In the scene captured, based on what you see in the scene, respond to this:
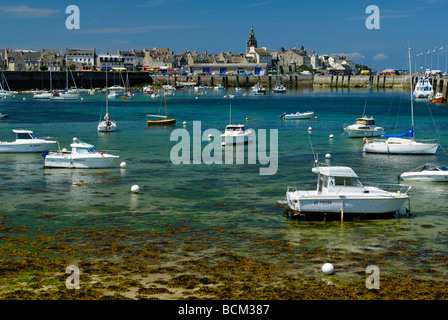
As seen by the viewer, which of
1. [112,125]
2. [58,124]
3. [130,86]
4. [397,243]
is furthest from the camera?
[130,86]

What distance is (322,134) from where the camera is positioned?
2224 inches

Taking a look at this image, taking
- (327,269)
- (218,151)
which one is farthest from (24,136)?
(327,269)

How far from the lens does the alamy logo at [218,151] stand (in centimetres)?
3766

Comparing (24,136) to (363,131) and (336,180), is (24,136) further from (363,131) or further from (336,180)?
(363,131)

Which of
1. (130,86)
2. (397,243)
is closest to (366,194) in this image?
(397,243)

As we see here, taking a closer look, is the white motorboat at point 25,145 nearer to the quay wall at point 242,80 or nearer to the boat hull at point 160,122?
the boat hull at point 160,122

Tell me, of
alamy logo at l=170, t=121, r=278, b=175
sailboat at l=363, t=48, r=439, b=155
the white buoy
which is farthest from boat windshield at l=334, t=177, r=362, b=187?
sailboat at l=363, t=48, r=439, b=155

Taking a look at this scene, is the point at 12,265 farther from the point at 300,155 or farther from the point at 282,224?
the point at 300,155

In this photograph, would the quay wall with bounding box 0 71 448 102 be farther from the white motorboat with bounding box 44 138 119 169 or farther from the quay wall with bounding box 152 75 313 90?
the white motorboat with bounding box 44 138 119 169

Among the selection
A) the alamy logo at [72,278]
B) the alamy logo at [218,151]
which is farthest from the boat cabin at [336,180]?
the alamy logo at [218,151]

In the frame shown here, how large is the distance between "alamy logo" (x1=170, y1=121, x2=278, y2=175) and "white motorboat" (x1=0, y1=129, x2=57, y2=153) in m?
8.79

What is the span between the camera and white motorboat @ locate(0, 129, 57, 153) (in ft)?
132

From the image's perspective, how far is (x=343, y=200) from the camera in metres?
22.0

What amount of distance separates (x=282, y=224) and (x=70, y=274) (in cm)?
850
